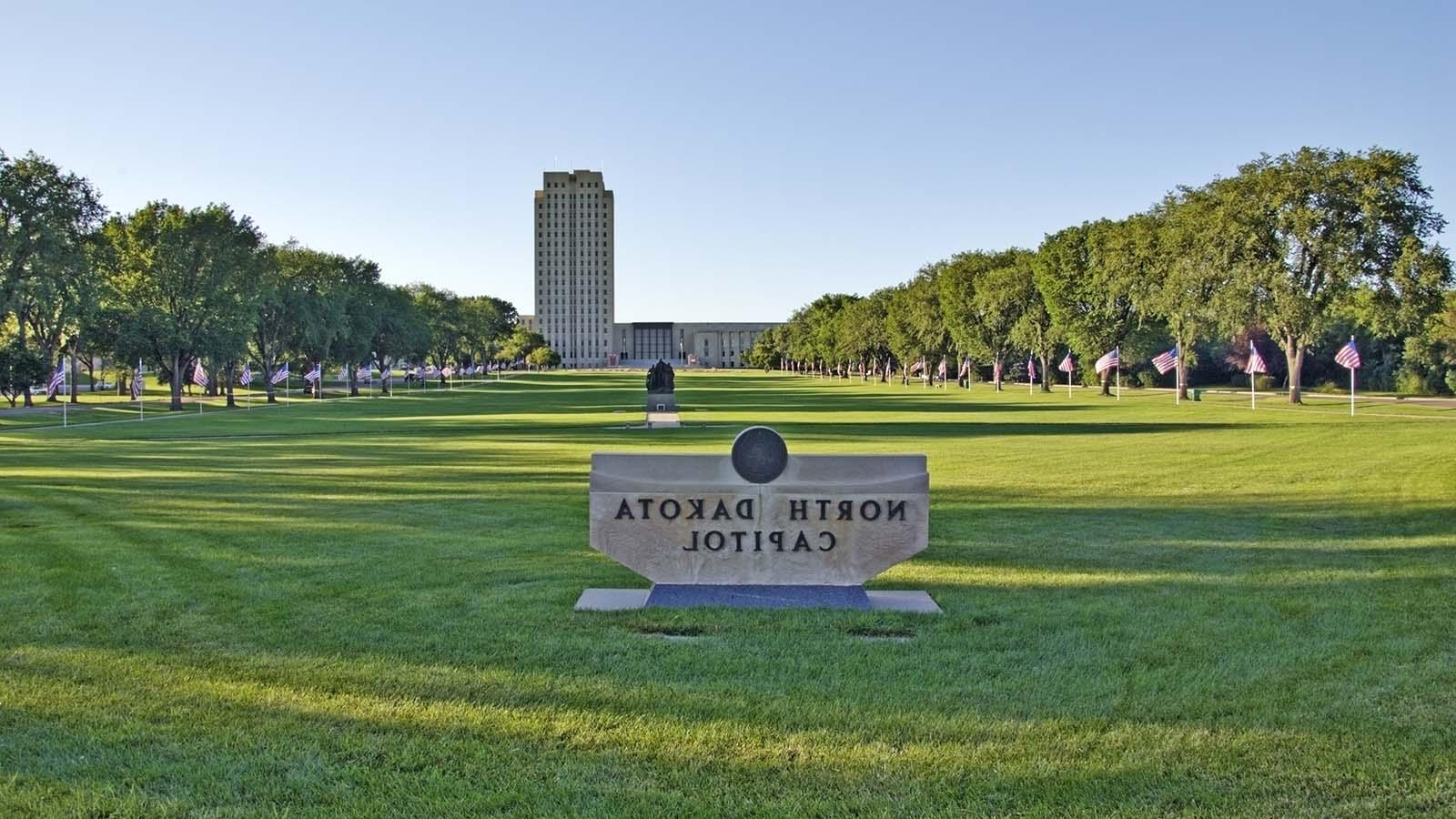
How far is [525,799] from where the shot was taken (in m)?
4.91

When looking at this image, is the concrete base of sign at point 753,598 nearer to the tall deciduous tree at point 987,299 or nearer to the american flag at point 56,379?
the american flag at point 56,379

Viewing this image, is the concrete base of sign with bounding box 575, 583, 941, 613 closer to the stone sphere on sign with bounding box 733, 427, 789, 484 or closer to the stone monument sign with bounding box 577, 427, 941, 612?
the stone monument sign with bounding box 577, 427, 941, 612

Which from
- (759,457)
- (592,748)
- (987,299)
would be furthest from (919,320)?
→ (592,748)

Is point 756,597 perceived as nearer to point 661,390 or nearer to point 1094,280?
point 661,390

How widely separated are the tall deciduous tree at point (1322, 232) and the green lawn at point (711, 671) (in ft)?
128

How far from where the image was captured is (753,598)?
358 inches

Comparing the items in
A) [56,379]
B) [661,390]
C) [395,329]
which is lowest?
[661,390]

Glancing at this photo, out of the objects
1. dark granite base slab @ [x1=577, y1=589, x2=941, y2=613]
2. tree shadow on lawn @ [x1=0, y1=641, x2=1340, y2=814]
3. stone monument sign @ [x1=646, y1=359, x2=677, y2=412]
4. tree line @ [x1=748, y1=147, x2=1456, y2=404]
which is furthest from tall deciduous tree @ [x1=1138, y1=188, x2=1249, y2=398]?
tree shadow on lawn @ [x1=0, y1=641, x2=1340, y2=814]

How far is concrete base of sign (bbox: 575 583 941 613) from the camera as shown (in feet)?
28.9

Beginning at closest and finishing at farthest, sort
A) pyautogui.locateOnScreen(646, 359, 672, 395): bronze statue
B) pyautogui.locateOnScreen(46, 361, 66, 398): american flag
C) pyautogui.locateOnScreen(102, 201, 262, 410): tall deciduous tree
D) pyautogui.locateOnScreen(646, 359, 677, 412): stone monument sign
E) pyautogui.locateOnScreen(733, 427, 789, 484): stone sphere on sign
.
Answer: pyautogui.locateOnScreen(733, 427, 789, 484): stone sphere on sign
pyautogui.locateOnScreen(646, 359, 677, 412): stone monument sign
pyautogui.locateOnScreen(646, 359, 672, 395): bronze statue
pyautogui.locateOnScreen(46, 361, 66, 398): american flag
pyautogui.locateOnScreen(102, 201, 262, 410): tall deciduous tree

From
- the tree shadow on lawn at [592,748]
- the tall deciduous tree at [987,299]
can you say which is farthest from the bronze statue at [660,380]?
the tall deciduous tree at [987,299]

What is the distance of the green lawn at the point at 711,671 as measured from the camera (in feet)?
16.7

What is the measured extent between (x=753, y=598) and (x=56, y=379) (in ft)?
162

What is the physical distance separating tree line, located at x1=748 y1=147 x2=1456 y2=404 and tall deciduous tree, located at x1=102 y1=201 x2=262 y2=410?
4981cm
